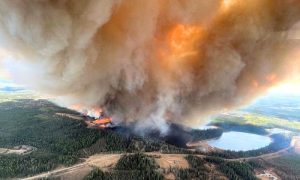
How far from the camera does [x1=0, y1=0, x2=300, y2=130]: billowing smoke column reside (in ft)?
122

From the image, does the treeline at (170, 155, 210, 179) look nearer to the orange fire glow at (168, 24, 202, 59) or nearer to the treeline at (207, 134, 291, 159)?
the treeline at (207, 134, 291, 159)

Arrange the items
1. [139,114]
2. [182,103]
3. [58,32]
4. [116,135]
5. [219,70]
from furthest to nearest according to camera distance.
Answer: [116,135] → [139,114] → [182,103] → [219,70] → [58,32]

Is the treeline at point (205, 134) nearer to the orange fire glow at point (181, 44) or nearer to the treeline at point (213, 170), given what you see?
the treeline at point (213, 170)

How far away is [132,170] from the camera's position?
7319 centimetres

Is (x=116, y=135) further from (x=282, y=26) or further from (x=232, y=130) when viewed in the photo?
(x=232, y=130)

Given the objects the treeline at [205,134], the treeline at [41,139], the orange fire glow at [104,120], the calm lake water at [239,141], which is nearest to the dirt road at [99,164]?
the treeline at [41,139]

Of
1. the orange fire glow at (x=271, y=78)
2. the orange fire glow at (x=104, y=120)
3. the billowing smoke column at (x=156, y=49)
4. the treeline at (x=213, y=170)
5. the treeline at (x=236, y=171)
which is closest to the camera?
the billowing smoke column at (x=156, y=49)

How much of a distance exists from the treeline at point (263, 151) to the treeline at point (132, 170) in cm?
2491

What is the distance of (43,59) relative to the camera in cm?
4209

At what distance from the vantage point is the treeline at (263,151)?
102706 millimetres

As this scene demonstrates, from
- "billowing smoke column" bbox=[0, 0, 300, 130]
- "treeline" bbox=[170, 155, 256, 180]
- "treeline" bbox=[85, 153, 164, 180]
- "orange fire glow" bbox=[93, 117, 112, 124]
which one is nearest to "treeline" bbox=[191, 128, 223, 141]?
"treeline" bbox=[170, 155, 256, 180]

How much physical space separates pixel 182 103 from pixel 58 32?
1222 inches

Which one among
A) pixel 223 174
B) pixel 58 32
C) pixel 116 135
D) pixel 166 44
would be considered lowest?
pixel 223 174

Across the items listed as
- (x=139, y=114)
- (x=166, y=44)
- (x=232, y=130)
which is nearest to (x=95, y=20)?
(x=166, y=44)
